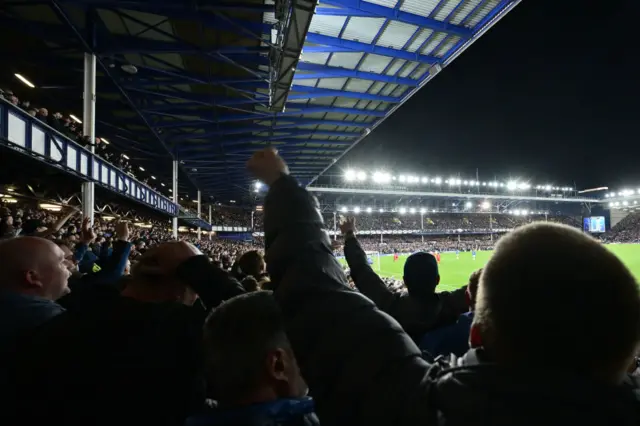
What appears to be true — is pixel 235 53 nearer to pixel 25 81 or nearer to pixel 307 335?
pixel 25 81

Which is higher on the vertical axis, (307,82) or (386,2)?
(386,2)

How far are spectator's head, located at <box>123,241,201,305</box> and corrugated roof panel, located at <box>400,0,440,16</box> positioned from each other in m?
12.2

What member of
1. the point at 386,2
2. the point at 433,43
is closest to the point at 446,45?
the point at 433,43

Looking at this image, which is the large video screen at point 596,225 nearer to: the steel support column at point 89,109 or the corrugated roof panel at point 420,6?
the corrugated roof panel at point 420,6

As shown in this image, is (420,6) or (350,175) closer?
(420,6)

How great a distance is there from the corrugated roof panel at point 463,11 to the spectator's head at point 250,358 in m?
13.5

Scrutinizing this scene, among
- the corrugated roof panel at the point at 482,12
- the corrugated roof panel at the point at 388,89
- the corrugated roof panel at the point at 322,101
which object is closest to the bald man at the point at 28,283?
the corrugated roof panel at the point at 482,12

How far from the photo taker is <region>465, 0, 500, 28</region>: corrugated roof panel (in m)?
11.2

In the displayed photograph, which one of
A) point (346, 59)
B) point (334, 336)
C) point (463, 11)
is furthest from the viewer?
point (346, 59)

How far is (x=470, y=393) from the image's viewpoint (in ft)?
2.12

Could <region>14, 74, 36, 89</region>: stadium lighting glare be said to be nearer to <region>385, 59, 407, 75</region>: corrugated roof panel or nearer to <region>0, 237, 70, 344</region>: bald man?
<region>385, 59, 407, 75</region>: corrugated roof panel

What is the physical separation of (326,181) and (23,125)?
61.9m

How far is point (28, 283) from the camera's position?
82.0 inches

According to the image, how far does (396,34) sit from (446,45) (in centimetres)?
222
